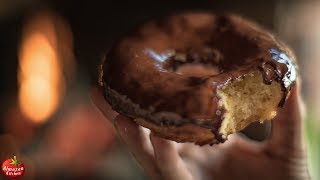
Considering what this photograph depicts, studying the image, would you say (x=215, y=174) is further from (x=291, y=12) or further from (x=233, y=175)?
Answer: (x=291, y=12)

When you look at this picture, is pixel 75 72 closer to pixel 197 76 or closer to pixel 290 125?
pixel 197 76

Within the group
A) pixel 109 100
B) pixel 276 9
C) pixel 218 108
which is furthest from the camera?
pixel 276 9

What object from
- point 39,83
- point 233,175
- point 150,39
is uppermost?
point 150,39

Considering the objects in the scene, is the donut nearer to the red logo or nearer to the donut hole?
the donut hole

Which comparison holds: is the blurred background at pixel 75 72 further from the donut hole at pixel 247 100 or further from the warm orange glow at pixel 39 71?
the donut hole at pixel 247 100

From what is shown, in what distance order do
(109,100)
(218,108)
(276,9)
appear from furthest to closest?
(276,9)
(109,100)
(218,108)

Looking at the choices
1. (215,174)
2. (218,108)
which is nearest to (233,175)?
(215,174)

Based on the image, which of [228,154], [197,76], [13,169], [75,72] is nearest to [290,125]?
[228,154]
